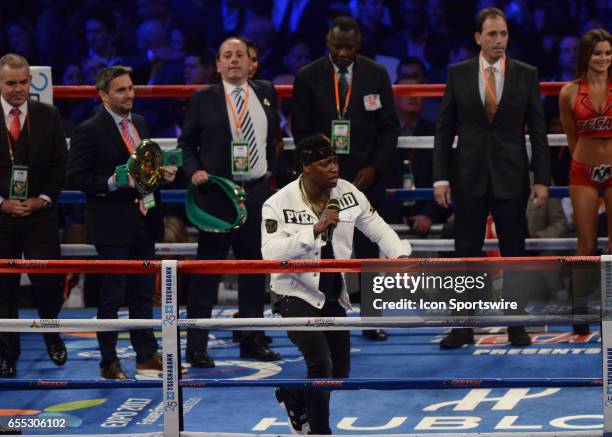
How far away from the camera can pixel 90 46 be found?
990cm

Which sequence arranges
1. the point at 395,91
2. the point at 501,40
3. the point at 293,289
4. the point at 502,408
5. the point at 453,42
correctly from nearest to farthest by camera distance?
the point at 293,289, the point at 502,408, the point at 501,40, the point at 395,91, the point at 453,42

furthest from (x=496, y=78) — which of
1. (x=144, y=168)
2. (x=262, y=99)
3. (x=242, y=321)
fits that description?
(x=242, y=321)

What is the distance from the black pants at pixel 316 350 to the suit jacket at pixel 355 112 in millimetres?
1790

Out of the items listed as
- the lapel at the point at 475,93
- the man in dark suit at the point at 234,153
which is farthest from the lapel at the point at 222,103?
the lapel at the point at 475,93

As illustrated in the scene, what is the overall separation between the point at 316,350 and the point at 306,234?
48 centimetres

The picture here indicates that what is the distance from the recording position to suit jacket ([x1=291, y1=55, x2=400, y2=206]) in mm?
7062

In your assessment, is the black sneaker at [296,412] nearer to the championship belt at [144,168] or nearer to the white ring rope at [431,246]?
the championship belt at [144,168]

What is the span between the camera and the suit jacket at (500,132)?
6879mm

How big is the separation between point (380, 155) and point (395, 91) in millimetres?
530

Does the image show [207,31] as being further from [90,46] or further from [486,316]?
[486,316]

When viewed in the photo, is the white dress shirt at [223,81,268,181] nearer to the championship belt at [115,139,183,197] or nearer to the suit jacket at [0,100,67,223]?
the championship belt at [115,139,183,197]

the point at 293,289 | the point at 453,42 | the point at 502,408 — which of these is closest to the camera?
the point at 293,289

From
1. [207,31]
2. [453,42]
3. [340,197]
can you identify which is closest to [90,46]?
[207,31]

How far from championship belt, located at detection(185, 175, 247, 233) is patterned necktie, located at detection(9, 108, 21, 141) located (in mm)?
976
